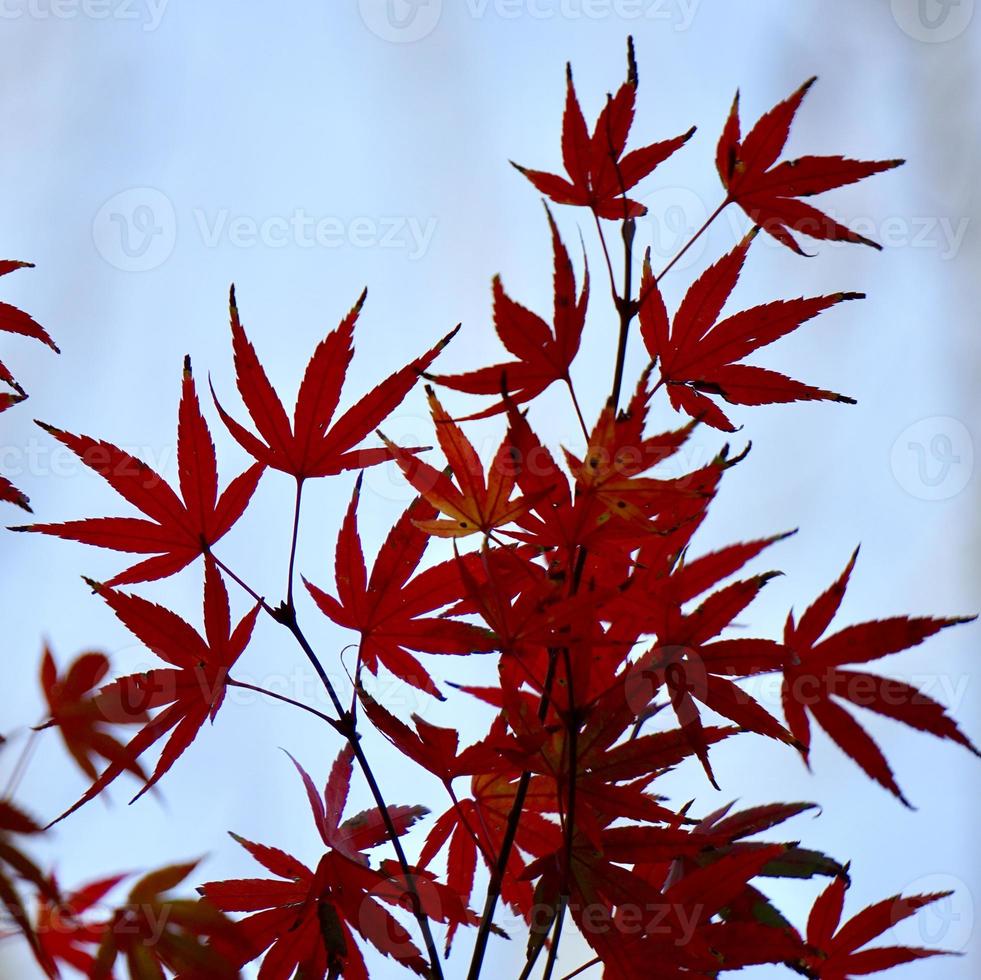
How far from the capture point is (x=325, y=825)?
Result: 25.2 inches

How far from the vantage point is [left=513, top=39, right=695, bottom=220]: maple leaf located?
614 millimetres

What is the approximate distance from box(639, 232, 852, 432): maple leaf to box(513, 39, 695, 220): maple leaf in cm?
6

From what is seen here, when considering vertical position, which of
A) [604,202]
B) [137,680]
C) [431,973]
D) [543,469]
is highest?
[604,202]

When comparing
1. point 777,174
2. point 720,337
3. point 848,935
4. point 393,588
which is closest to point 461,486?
point 393,588

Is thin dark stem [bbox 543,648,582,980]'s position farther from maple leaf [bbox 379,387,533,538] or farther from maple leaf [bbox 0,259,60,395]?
maple leaf [bbox 0,259,60,395]

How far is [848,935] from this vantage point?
0.65 meters

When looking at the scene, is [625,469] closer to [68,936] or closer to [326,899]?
[326,899]

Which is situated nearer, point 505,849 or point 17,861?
point 17,861

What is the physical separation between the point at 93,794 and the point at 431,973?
0.23m

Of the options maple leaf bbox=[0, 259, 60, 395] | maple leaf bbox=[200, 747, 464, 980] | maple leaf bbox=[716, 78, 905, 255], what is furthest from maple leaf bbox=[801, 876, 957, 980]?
maple leaf bbox=[0, 259, 60, 395]

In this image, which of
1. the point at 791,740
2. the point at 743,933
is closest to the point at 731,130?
the point at 791,740

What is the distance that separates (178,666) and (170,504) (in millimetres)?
110

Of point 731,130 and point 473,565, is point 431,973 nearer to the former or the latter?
point 473,565

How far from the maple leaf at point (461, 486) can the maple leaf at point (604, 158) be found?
190mm
